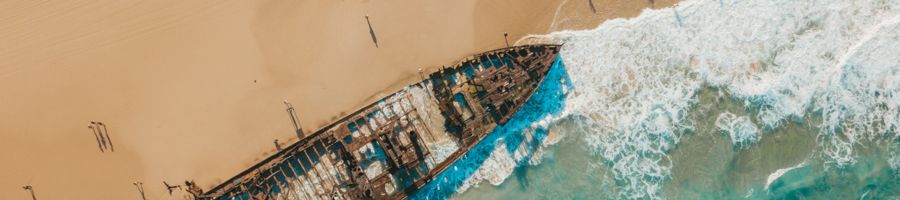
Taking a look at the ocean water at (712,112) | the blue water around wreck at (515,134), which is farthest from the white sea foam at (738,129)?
the blue water around wreck at (515,134)

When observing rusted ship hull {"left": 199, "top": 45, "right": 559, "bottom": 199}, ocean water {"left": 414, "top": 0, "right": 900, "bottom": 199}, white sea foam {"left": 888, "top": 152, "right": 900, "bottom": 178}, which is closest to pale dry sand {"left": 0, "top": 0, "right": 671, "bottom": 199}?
rusted ship hull {"left": 199, "top": 45, "right": 559, "bottom": 199}

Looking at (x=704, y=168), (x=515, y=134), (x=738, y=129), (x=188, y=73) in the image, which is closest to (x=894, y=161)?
(x=738, y=129)

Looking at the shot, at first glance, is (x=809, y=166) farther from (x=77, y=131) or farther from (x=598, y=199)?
(x=77, y=131)

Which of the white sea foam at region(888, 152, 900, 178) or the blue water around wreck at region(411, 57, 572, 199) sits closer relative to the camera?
the blue water around wreck at region(411, 57, 572, 199)

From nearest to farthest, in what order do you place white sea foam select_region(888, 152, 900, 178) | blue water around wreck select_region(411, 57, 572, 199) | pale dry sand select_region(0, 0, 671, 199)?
pale dry sand select_region(0, 0, 671, 199) < blue water around wreck select_region(411, 57, 572, 199) < white sea foam select_region(888, 152, 900, 178)

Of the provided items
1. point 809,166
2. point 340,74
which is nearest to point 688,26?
point 809,166

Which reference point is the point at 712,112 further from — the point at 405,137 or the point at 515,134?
the point at 405,137

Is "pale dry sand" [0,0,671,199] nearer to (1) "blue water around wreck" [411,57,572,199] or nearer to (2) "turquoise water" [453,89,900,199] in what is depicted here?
(1) "blue water around wreck" [411,57,572,199]
